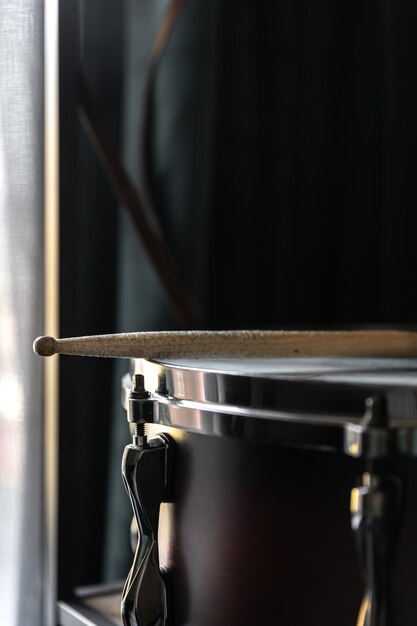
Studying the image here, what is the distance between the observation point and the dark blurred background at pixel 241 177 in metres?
1.06

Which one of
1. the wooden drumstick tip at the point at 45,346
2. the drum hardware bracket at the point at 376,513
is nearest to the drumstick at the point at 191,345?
the wooden drumstick tip at the point at 45,346

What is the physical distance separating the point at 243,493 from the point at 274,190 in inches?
27.2

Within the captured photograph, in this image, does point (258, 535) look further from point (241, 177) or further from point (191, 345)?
point (241, 177)

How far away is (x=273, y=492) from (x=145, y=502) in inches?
4.3

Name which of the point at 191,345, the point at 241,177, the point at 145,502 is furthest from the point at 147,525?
the point at 241,177

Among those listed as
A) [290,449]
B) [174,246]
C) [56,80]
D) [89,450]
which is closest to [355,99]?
[174,246]

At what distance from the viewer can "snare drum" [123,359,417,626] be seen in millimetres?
458

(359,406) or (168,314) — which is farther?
(168,314)

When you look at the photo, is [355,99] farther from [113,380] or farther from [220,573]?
[220,573]

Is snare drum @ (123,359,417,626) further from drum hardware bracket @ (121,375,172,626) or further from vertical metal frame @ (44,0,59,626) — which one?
vertical metal frame @ (44,0,59,626)

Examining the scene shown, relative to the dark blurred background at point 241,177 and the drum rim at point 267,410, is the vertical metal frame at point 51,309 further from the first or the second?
the drum rim at point 267,410

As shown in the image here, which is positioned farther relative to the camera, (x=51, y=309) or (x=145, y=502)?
(x=51, y=309)

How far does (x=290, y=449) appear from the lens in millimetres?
496

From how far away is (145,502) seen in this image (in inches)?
22.5
